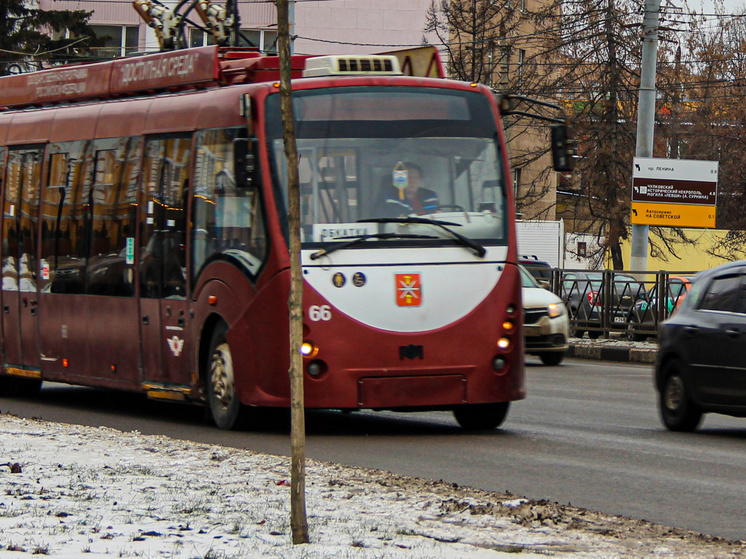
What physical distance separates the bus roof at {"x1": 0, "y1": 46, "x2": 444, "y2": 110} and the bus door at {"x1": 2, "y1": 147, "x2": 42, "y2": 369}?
0.78 m

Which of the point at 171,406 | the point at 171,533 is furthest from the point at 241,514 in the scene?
the point at 171,406

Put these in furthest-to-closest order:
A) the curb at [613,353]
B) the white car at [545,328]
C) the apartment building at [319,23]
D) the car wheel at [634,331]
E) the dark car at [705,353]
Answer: the apartment building at [319,23] → the car wheel at [634,331] → the curb at [613,353] → the white car at [545,328] → the dark car at [705,353]

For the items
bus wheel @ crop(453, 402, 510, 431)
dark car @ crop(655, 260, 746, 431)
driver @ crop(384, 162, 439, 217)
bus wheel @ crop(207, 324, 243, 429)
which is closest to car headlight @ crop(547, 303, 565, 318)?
dark car @ crop(655, 260, 746, 431)

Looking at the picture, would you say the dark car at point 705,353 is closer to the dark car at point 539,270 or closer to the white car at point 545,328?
the white car at point 545,328

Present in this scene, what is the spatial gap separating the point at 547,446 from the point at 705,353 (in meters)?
1.84

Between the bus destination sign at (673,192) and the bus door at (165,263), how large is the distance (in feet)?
57.4

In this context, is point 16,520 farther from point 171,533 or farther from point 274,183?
point 274,183

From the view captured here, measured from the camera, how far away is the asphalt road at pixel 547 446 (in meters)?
9.00

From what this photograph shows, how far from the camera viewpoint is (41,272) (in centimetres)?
Result: 1565

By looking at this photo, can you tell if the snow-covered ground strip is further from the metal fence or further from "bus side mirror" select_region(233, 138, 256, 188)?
the metal fence

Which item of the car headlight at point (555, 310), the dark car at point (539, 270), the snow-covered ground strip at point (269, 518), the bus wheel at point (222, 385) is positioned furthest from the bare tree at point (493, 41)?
the snow-covered ground strip at point (269, 518)

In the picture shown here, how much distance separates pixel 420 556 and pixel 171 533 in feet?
3.93

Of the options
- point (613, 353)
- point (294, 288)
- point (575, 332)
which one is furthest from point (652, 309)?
point (294, 288)

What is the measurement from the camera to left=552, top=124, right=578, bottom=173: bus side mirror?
1302 cm
